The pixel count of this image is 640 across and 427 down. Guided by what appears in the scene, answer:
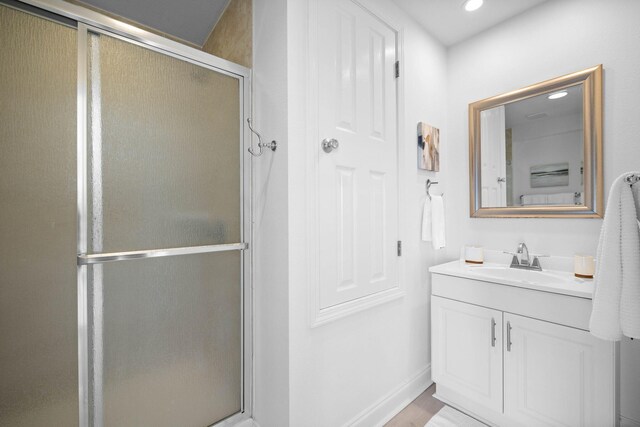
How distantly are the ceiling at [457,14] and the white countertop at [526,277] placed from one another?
1751mm

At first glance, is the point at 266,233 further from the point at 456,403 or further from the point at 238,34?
the point at 456,403

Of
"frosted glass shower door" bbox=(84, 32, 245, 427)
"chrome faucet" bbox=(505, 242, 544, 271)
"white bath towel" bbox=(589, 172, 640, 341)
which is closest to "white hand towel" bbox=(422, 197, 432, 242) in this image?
"chrome faucet" bbox=(505, 242, 544, 271)

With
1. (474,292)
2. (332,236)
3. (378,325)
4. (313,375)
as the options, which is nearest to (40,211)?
(332,236)

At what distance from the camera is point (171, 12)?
6.19 ft

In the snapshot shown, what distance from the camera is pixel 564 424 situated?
1.32 metres

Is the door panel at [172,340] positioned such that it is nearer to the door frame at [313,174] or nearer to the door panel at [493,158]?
the door frame at [313,174]

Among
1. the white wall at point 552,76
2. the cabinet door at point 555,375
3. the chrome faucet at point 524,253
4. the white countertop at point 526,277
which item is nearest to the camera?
the cabinet door at point 555,375

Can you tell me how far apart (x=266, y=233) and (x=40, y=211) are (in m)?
0.85

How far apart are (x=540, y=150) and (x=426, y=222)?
0.88 metres

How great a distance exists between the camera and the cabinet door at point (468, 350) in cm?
154

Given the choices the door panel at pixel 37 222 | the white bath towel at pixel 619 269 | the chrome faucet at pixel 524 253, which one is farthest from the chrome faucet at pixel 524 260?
the door panel at pixel 37 222

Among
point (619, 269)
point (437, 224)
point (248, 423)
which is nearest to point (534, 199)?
point (437, 224)

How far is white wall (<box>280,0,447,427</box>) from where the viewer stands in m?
1.25

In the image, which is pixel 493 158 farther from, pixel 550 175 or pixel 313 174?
pixel 313 174
